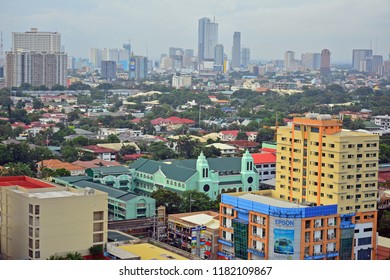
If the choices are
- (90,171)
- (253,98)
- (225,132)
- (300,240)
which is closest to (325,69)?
(253,98)

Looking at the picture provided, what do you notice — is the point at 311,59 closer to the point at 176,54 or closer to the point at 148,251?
the point at 176,54

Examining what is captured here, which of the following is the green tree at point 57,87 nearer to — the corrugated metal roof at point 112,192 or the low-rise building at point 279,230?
the corrugated metal roof at point 112,192

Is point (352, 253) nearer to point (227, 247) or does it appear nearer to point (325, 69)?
point (227, 247)

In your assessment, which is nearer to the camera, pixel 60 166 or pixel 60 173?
pixel 60 173

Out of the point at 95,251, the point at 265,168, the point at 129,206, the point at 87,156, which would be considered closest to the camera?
the point at 95,251

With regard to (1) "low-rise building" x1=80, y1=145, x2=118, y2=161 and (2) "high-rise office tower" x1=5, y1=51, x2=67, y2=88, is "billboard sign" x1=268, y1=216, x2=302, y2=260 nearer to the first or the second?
(1) "low-rise building" x1=80, y1=145, x2=118, y2=161

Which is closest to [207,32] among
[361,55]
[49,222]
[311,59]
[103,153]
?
[49,222]

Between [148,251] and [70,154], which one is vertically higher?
[148,251]
